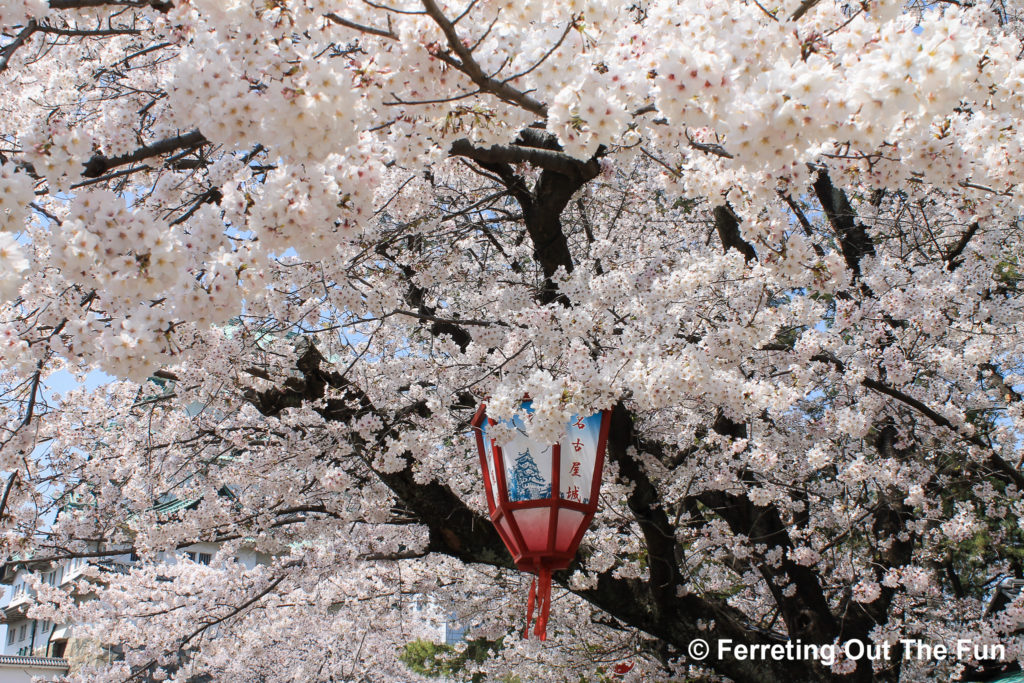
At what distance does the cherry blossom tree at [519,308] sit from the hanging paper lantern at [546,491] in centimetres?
32

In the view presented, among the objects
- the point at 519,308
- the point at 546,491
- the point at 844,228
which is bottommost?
the point at 546,491

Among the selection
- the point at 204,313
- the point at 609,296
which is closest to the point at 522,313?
the point at 609,296

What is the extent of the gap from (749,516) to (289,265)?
437cm

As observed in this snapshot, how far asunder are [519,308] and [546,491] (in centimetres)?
164

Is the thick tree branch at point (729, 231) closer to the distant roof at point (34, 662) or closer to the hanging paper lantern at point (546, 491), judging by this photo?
the hanging paper lantern at point (546, 491)

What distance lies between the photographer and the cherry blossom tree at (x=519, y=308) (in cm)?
235

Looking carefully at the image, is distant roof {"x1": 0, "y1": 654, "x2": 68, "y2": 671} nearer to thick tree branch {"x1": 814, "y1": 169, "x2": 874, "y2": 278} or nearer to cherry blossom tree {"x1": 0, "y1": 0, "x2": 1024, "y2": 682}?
cherry blossom tree {"x1": 0, "y1": 0, "x2": 1024, "y2": 682}

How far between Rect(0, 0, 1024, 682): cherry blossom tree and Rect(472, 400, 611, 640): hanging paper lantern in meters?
0.32

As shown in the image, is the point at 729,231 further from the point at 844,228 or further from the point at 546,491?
the point at 546,491
